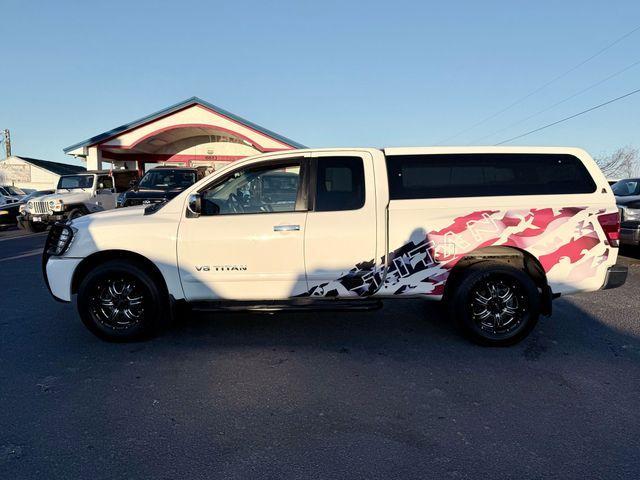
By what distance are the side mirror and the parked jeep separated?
11.5 metres

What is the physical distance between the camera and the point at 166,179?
42.3 feet

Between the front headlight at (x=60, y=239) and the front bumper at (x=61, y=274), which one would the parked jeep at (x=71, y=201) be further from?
the front bumper at (x=61, y=274)

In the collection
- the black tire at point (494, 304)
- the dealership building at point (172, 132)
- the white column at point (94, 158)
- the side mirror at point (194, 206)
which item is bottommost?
the black tire at point (494, 304)

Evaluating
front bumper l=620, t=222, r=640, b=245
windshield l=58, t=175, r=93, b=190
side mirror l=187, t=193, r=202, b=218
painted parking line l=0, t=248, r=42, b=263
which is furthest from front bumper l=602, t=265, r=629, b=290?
windshield l=58, t=175, r=93, b=190

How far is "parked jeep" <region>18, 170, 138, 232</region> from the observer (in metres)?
13.5

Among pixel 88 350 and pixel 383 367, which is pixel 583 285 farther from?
pixel 88 350

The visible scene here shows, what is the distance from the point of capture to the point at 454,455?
2.53 metres

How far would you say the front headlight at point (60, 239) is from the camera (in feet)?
13.7

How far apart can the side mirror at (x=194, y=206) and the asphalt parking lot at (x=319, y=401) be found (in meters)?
1.33

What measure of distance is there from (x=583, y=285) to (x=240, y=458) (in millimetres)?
3623

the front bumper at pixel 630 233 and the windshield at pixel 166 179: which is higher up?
the windshield at pixel 166 179

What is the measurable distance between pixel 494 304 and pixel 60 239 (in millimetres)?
4448

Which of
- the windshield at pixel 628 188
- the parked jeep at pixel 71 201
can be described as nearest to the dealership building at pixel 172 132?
the parked jeep at pixel 71 201

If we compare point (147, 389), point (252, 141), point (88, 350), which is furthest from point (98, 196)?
point (147, 389)
